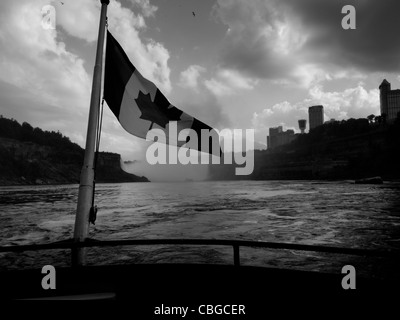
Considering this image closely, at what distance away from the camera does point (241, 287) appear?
→ 152 inches

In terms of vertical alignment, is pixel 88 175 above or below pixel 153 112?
below

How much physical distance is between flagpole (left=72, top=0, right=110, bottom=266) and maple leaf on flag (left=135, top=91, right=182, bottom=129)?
923 mm

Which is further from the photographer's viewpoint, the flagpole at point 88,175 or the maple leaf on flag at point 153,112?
the maple leaf on flag at point 153,112

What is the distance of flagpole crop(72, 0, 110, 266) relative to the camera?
13.1 feet

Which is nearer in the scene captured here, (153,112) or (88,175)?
(88,175)

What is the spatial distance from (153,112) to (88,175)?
1793 millimetres

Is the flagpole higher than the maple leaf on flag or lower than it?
lower

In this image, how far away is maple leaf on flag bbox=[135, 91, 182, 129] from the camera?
17.1 feet

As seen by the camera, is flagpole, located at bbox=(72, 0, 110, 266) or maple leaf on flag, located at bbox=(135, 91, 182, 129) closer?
flagpole, located at bbox=(72, 0, 110, 266)

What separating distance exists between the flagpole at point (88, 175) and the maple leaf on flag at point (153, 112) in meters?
0.92

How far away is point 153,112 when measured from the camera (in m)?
5.30

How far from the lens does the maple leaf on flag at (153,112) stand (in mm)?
5227
